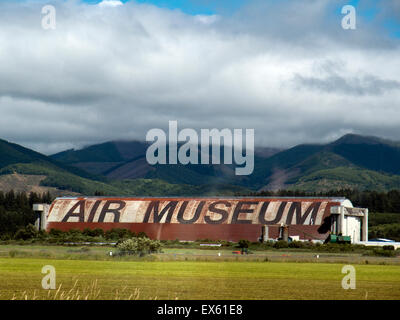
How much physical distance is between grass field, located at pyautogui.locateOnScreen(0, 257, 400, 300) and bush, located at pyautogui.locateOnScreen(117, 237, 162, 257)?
47.7ft

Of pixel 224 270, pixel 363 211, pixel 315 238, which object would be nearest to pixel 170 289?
pixel 224 270

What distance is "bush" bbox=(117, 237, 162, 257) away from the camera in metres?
90.1

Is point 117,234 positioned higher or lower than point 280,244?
higher

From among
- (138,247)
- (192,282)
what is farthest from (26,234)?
(192,282)

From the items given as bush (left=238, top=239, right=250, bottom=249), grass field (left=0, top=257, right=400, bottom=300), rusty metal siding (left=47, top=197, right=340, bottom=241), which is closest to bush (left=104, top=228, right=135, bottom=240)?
rusty metal siding (left=47, top=197, right=340, bottom=241)

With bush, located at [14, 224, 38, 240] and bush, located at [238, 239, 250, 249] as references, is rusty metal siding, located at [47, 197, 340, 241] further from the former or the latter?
bush, located at [14, 224, 38, 240]

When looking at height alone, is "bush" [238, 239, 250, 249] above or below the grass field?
below

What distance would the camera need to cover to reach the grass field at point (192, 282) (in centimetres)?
4325

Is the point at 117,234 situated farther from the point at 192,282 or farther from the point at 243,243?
the point at 192,282

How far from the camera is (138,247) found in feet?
301

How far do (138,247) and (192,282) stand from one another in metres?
40.2

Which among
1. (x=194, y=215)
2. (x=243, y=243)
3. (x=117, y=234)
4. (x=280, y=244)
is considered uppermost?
(x=194, y=215)
